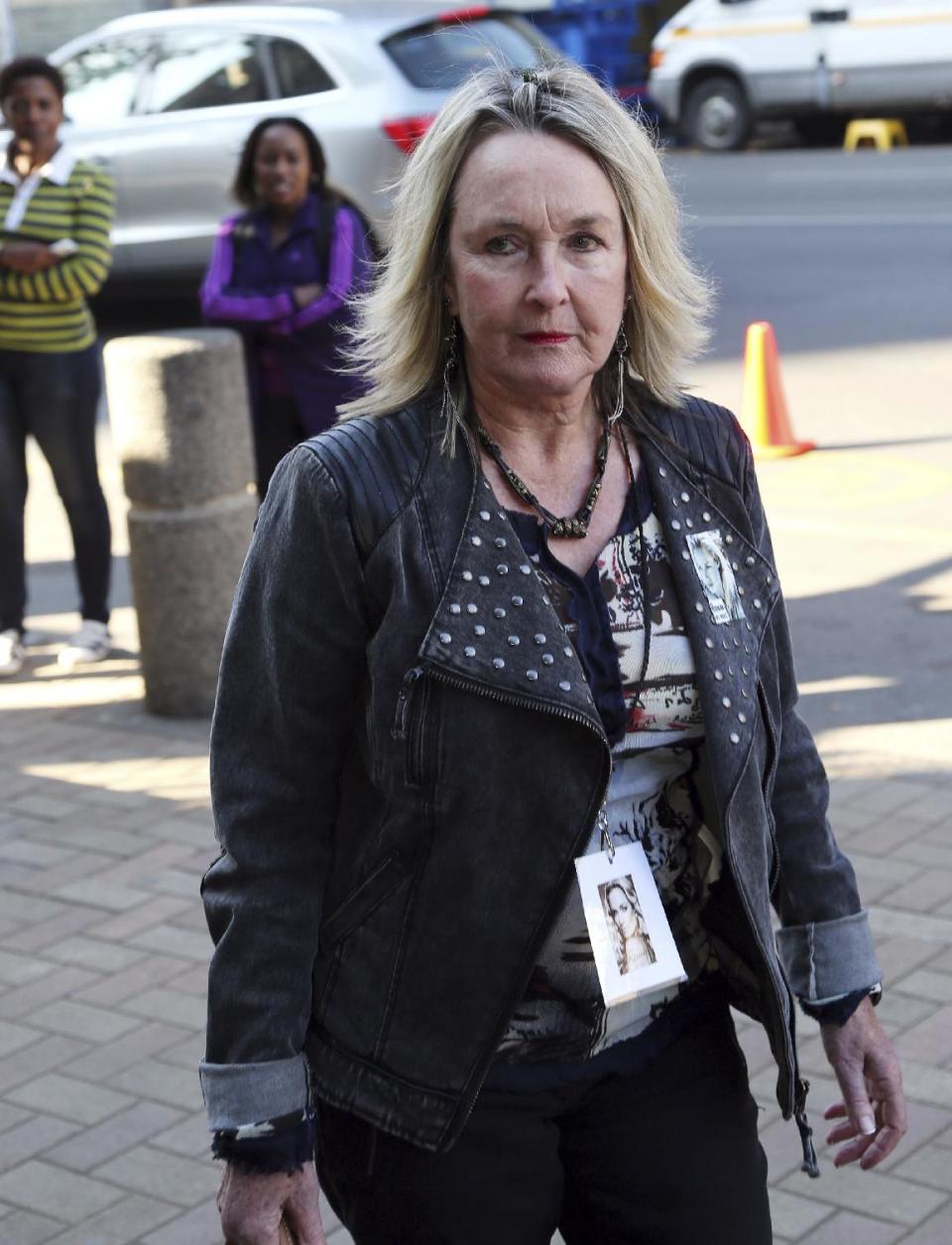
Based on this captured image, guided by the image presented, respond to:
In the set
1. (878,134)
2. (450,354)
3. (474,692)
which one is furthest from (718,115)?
(474,692)

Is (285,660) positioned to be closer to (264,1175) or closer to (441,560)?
(441,560)

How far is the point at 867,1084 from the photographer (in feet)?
7.74

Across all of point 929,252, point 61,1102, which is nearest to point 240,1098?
point 61,1102

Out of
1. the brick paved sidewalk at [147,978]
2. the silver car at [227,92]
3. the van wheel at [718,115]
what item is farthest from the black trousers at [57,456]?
the van wheel at [718,115]

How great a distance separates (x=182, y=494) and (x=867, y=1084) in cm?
439

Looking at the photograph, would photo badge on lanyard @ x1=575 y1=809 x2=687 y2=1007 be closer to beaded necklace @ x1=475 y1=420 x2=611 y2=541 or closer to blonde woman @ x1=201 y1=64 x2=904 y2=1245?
blonde woman @ x1=201 y1=64 x2=904 y2=1245

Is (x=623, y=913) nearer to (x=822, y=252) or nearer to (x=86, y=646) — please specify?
(x=86, y=646)

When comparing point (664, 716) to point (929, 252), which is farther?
point (929, 252)

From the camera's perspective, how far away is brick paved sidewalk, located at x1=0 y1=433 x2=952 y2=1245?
3.65 meters

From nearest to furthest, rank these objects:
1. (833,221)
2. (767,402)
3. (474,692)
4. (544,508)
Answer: (474,692)
(544,508)
(767,402)
(833,221)

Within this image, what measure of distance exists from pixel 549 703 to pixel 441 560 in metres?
0.19

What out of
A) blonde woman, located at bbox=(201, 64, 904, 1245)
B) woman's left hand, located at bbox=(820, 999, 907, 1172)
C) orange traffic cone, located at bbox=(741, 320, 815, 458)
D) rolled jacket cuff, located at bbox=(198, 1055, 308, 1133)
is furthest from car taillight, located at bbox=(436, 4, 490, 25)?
rolled jacket cuff, located at bbox=(198, 1055, 308, 1133)

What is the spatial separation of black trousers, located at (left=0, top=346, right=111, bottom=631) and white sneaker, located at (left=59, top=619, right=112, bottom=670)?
5 centimetres

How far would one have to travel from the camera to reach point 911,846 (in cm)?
507
